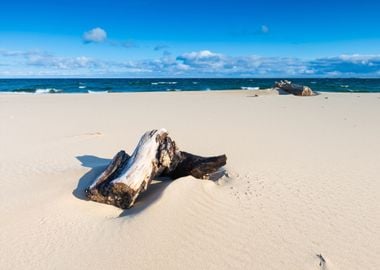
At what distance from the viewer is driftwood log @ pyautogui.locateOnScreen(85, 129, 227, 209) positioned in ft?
16.5

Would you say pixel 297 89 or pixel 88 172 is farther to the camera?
pixel 297 89

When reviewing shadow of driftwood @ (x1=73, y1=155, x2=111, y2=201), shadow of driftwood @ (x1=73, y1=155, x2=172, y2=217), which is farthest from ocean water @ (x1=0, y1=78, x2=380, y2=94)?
shadow of driftwood @ (x1=73, y1=155, x2=172, y2=217)

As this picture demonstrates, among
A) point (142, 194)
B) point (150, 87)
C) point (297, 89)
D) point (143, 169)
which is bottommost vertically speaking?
point (150, 87)

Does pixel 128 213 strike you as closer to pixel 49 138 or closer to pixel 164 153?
pixel 164 153

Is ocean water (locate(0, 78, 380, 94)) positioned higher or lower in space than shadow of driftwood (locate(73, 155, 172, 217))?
lower

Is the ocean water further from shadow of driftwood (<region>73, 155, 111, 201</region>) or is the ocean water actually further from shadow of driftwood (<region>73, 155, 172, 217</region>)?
shadow of driftwood (<region>73, 155, 172, 217</region>)

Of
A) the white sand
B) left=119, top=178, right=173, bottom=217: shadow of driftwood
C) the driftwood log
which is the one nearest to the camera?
the white sand

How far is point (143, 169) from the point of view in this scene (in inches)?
205

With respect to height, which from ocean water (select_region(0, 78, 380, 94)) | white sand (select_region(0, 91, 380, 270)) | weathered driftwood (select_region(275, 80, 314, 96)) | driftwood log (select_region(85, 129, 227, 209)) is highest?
driftwood log (select_region(85, 129, 227, 209))

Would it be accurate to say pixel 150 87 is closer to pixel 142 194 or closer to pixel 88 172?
pixel 88 172

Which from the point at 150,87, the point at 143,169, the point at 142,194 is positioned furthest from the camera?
the point at 150,87

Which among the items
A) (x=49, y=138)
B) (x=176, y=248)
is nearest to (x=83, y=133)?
(x=49, y=138)

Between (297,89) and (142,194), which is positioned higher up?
(142,194)

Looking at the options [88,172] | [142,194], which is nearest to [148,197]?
[142,194]
